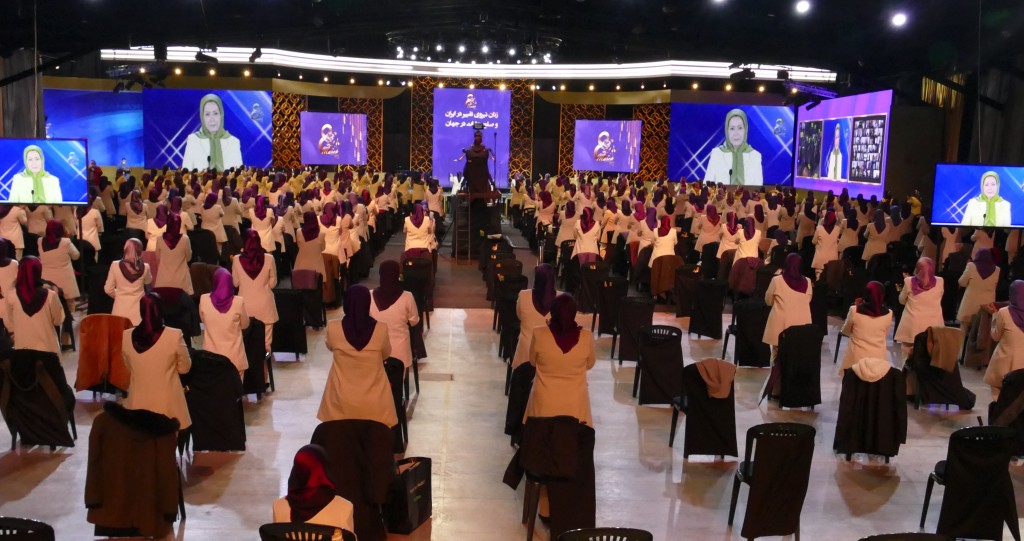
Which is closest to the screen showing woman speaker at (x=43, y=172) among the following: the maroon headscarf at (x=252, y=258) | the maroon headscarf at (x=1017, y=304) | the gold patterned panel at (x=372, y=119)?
the maroon headscarf at (x=252, y=258)

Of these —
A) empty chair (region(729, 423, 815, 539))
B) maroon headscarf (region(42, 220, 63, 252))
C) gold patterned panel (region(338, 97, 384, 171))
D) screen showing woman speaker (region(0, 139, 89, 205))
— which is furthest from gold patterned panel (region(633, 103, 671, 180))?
empty chair (region(729, 423, 815, 539))

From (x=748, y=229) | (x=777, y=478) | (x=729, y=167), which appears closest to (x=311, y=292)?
(x=748, y=229)

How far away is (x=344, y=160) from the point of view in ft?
101

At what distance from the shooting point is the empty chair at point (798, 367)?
26.1 feet

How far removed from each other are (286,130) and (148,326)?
25.2 m

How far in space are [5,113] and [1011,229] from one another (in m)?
17.2

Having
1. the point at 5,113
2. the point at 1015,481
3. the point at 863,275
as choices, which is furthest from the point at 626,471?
→ the point at 5,113

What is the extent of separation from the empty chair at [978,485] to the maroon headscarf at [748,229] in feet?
21.9

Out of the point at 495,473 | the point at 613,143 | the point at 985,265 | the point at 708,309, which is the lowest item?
the point at 495,473

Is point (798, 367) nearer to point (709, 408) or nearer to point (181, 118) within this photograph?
point (709, 408)

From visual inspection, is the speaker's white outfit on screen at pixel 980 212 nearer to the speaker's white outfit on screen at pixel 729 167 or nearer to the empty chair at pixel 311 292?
the empty chair at pixel 311 292

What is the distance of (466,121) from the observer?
106ft

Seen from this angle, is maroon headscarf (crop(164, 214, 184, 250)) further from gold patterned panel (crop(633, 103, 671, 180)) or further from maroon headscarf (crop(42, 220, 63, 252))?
gold patterned panel (crop(633, 103, 671, 180))

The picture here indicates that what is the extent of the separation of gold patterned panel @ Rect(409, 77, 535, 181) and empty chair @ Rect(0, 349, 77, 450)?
87.0 feet
